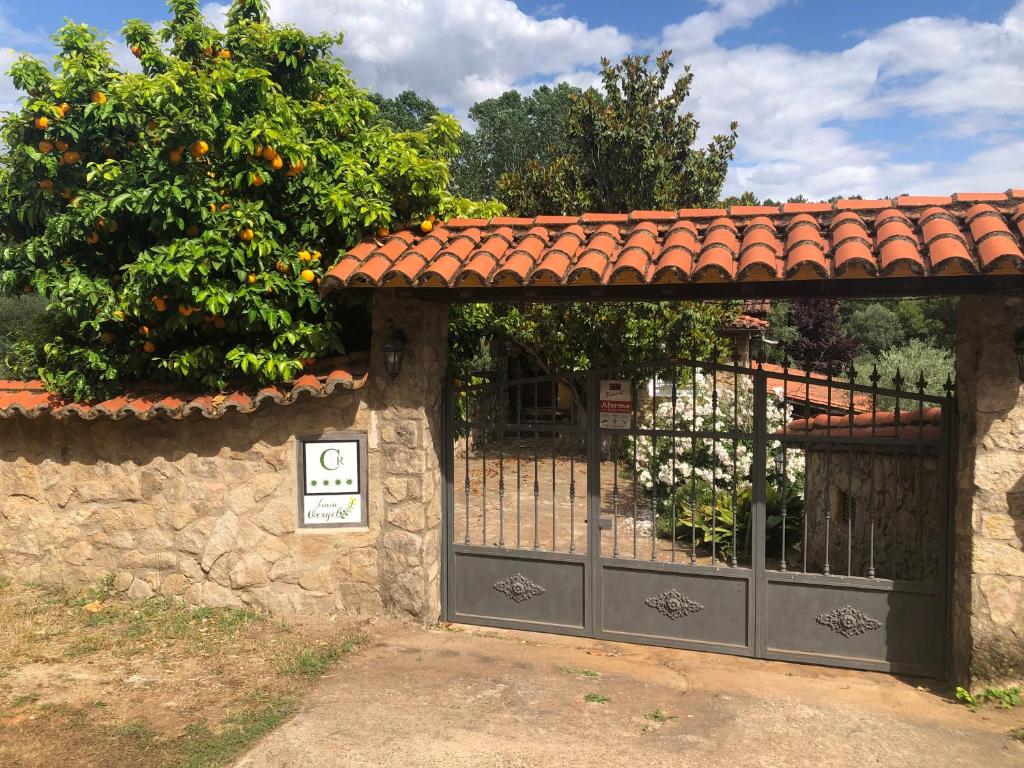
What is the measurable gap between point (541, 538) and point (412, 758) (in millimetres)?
5439

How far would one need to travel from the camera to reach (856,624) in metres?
4.97

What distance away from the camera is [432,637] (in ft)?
18.0

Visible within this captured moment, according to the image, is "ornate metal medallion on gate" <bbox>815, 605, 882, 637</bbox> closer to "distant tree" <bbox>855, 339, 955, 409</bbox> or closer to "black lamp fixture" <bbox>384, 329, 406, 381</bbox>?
"black lamp fixture" <bbox>384, 329, 406, 381</bbox>

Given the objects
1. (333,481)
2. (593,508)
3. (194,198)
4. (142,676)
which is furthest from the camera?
(333,481)

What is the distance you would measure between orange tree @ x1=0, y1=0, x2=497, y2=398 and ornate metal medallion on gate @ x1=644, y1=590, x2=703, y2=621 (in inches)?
125

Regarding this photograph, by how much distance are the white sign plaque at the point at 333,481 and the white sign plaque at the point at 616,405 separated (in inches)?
73.5

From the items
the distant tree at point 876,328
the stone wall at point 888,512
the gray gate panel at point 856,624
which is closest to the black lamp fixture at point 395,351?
the stone wall at point 888,512

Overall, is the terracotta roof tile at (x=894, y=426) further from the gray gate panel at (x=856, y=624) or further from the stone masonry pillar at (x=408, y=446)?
the stone masonry pillar at (x=408, y=446)

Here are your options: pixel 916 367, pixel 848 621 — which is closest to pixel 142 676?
pixel 848 621

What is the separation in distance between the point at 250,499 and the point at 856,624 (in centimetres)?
455

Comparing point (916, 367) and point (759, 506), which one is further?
point (916, 367)

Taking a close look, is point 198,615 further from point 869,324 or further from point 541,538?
point 869,324

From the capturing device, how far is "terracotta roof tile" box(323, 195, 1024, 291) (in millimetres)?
4074

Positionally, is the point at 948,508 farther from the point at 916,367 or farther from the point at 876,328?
the point at 876,328
